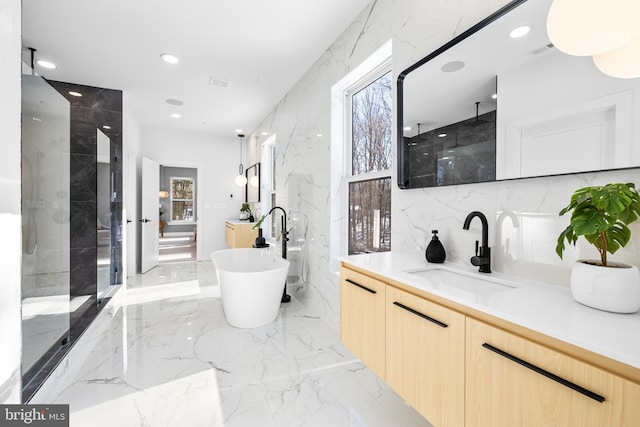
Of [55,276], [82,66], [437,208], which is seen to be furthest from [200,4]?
[55,276]

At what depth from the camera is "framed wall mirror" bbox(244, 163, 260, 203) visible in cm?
523

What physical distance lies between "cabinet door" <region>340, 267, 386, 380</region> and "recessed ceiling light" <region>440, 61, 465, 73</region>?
1151 millimetres

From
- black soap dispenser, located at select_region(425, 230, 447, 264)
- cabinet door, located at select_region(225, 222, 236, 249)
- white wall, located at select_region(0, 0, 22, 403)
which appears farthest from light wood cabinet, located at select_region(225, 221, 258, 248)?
black soap dispenser, located at select_region(425, 230, 447, 264)

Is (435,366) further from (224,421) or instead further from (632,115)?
(224,421)

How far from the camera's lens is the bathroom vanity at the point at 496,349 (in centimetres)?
62

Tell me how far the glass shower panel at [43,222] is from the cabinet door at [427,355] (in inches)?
85.8

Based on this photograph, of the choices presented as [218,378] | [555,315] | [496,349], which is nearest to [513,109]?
[555,315]

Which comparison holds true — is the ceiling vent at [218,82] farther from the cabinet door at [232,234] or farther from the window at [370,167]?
the cabinet door at [232,234]

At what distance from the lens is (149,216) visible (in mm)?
4902

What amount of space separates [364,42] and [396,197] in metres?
1.26

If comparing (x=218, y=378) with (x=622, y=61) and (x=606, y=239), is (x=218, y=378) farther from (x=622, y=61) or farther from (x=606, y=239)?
(x=622, y=61)


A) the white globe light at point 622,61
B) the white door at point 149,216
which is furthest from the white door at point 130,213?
the white globe light at point 622,61

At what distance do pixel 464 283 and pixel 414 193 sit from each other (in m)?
0.63

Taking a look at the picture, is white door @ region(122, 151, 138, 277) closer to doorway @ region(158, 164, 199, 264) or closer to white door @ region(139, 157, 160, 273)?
white door @ region(139, 157, 160, 273)
